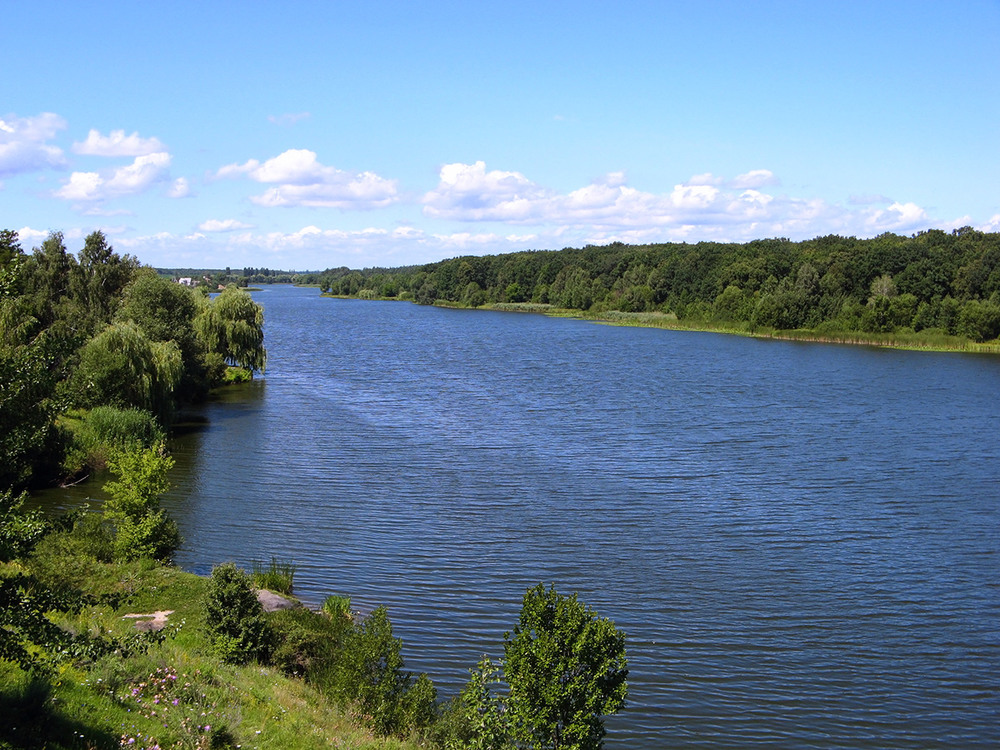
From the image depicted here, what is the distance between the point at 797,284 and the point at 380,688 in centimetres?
9107

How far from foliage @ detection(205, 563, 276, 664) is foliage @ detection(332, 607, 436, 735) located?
7.05ft

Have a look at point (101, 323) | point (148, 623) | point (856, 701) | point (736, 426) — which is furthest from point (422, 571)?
point (101, 323)

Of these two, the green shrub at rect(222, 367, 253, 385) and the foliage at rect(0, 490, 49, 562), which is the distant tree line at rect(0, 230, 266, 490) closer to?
the green shrub at rect(222, 367, 253, 385)

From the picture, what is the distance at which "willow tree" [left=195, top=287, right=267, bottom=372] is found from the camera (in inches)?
1932

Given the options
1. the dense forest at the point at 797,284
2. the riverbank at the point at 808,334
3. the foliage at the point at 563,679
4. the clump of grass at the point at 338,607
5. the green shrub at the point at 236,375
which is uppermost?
the dense forest at the point at 797,284

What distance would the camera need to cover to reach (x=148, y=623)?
1469cm

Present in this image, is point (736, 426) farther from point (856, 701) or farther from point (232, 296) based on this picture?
point (232, 296)

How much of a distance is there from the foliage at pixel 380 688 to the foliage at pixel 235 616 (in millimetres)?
2150

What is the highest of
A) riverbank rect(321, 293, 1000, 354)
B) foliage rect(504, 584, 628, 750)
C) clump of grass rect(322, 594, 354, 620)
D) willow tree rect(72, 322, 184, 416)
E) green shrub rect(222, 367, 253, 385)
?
riverbank rect(321, 293, 1000, 354)

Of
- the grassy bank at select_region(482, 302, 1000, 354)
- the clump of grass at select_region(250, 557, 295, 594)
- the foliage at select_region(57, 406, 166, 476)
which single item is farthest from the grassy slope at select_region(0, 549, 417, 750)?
the grassy bank at select_region(482, 302, 1000, 354)

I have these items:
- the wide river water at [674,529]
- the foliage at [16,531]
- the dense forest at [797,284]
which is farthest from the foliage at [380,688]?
the dense forest at [797,284]

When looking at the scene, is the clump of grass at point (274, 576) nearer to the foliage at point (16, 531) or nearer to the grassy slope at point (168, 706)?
the grassy slope at point (168, 706)

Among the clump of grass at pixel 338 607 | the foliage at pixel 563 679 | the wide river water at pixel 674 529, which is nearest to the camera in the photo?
the foliage at pixel 563 679

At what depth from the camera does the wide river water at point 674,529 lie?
50.4 ft
